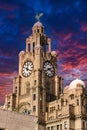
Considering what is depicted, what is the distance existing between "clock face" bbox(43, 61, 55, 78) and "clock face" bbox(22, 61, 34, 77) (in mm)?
4883

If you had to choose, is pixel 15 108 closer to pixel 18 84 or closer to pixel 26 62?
pixel 18 84

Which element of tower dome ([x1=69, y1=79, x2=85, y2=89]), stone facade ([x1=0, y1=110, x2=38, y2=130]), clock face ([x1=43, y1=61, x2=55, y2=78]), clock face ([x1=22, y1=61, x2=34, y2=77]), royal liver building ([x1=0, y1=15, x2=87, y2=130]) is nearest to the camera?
Result: stone facade ([x1=0, y1=110, x2=38, y2=130])

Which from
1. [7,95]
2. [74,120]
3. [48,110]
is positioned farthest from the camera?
[7,95]

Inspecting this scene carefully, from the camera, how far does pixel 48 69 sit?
12494cm

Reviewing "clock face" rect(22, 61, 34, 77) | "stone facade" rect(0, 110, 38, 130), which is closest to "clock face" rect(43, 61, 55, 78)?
"clock face" rect(22, 61, 34, 77)

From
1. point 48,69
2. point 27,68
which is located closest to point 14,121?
point 48,69

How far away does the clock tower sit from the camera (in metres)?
116

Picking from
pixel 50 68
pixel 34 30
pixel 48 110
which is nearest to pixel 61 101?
pixel 48 110

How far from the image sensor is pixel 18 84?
125 meters

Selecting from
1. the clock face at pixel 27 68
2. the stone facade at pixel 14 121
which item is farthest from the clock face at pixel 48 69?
the stone facade at pixel 14 121

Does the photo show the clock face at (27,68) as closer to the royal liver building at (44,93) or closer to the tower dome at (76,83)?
the royal liver building at (44,93)

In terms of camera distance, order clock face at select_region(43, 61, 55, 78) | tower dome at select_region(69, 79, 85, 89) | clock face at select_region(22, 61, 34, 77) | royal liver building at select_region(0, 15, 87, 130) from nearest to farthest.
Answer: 1. royal liver building at select_region(0, 15, 87, 130)
2. tower dome at select_region(69, 79, 85, 89)
3. clock face at select_region(43, 61, 55, 78)
4. clock face at select_region(22, 61, 34, 77)

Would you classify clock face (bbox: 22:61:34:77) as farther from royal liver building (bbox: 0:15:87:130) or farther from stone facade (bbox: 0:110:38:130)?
stone facade (bbox: 0:110:38:130)

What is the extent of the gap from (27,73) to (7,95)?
10.9 m
